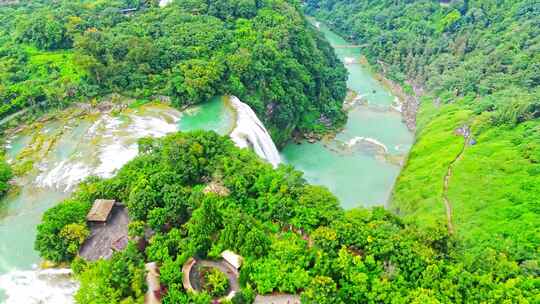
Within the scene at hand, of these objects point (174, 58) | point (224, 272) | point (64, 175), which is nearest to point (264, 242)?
point (224, 272)

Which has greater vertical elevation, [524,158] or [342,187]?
[524,158]

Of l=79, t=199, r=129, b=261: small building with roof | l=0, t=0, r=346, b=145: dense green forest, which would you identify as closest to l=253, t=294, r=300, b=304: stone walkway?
l=79, t=199, r=129, b=261: small building with roof

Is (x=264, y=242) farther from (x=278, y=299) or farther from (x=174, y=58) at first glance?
(x=174, y=58)

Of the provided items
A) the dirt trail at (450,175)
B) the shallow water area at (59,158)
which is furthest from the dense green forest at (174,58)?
the dirt trail at (450,175)

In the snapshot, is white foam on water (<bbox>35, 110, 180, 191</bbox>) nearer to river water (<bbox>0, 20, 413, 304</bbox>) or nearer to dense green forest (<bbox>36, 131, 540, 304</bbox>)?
river water (<bbox>0, 20, 413, 304</bbox>)

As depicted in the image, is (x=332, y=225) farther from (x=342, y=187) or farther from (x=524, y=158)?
(x=524, y=158)

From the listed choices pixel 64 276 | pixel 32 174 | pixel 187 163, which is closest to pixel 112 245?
pixel 64 276
